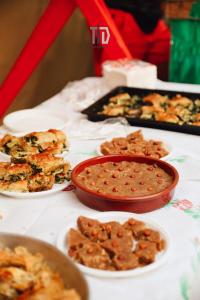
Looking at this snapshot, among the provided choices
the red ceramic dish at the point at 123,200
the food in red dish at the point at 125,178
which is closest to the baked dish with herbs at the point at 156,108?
the food in red dish at the point at 125,178

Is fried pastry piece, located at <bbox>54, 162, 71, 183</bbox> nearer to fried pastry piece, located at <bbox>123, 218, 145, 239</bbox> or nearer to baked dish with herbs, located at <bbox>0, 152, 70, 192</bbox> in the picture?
baked dish with herbs, located at <bbox>0, 152, 70, 192</bbox>

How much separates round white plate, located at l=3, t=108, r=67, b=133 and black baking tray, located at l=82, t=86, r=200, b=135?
0.12m

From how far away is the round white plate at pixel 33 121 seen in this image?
1699 mm

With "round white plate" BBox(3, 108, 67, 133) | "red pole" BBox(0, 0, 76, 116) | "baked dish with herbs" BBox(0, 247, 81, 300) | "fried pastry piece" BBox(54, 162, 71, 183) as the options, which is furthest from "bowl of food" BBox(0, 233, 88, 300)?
"red pole" BBox(0, 0, 76, 116)

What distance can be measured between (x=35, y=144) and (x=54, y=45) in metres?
2.25

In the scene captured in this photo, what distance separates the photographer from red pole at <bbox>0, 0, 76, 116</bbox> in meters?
2.06

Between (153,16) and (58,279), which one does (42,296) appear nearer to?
(58,279)

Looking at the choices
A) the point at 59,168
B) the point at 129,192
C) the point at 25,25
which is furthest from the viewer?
the point at 25,25

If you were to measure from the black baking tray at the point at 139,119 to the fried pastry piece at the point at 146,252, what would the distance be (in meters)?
0.80

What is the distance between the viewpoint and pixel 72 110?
198 centimetres

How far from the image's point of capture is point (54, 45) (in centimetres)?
353

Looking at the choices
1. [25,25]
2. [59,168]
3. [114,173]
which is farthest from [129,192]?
[25,25]

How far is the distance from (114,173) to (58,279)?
472 millimetres

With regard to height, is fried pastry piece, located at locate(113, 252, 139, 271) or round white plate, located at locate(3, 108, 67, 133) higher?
fried pastry piece, located at locate(113, 252, 139, 271)
